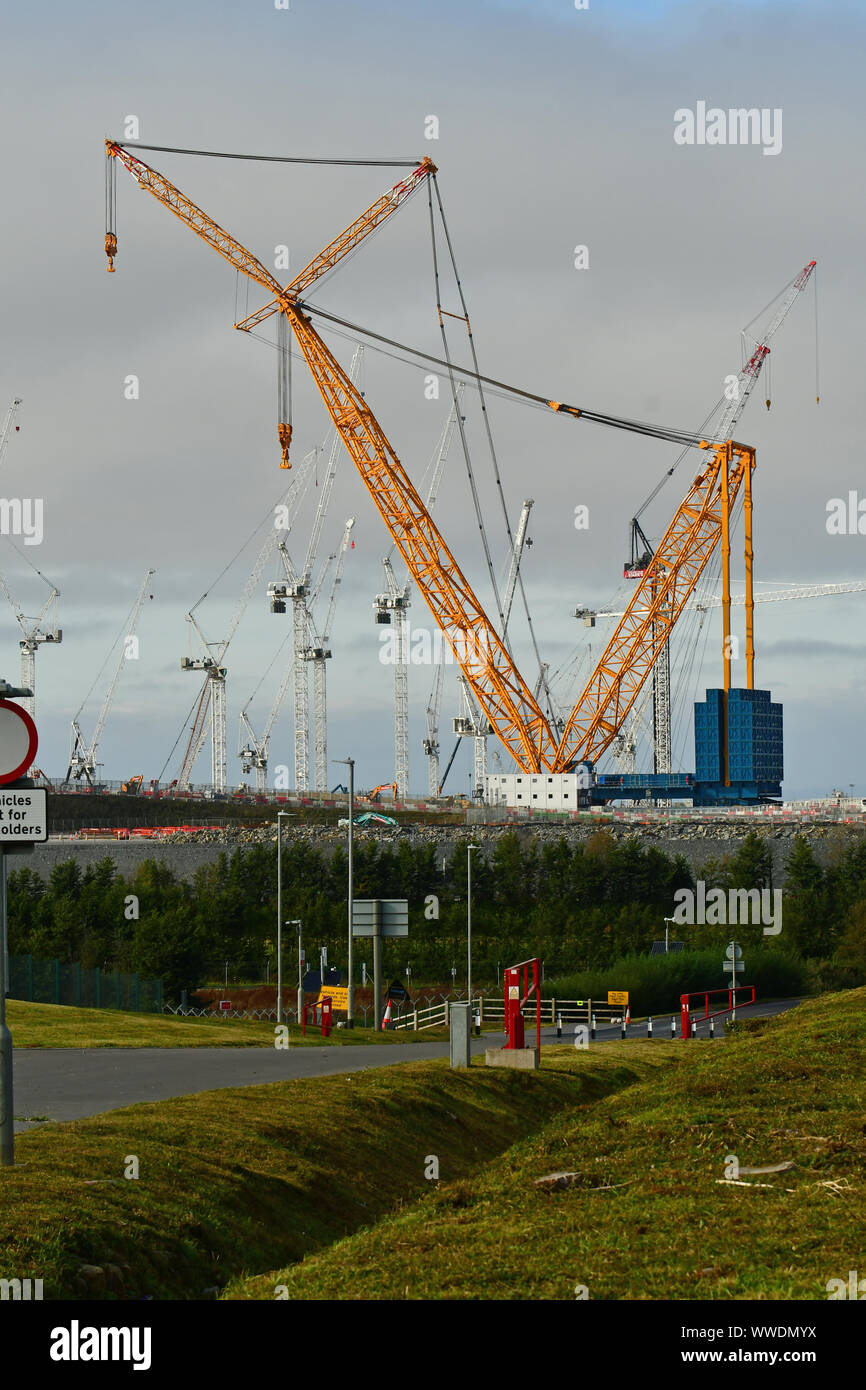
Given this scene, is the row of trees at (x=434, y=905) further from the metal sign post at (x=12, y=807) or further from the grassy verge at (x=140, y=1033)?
the metal sign post at (x=12, y=807)

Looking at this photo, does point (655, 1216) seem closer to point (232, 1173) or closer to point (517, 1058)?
point (232, 1173)

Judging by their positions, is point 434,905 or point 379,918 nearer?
point 379,918

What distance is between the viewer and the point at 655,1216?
39.2 feet

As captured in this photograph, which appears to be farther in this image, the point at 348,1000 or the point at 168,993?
the point at 168,993

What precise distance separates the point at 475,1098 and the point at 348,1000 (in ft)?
91.6

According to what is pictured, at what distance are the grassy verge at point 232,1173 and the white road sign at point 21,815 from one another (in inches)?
115

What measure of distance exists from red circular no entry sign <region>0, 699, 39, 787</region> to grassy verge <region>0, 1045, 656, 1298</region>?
349 cm

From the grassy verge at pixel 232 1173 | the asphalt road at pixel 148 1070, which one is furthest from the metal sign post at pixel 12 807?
the asphalt road at pixel 148 1070

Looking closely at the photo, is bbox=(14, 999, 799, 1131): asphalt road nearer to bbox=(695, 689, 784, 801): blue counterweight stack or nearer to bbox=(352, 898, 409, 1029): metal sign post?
bbox=(352, 898, 409, 1029): metal sign post

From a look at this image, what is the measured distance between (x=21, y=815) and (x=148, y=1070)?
14051 mm

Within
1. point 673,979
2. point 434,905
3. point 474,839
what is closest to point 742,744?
point 474,839
